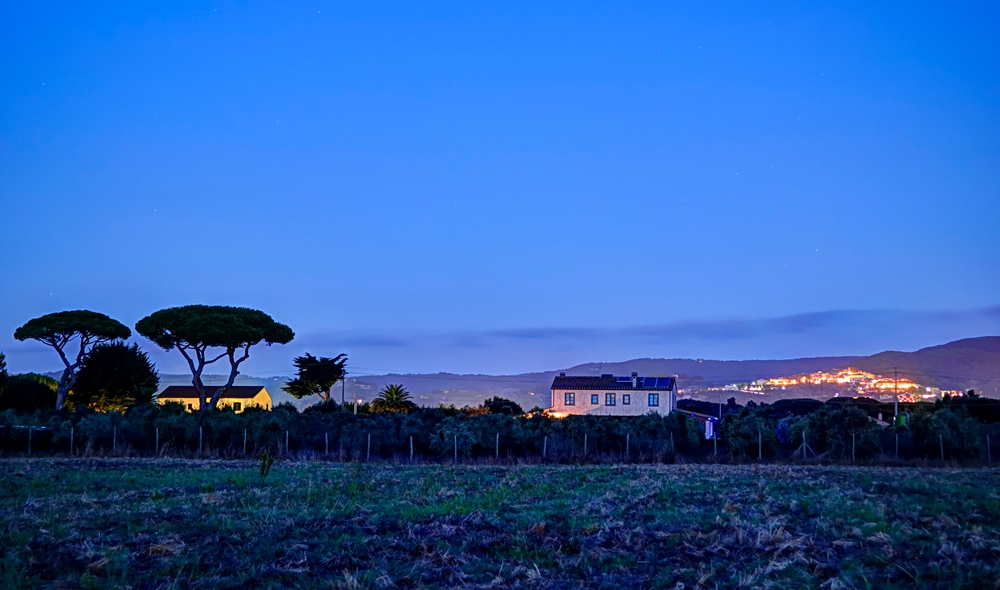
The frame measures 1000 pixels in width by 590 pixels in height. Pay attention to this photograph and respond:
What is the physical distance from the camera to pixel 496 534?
12.3 metres

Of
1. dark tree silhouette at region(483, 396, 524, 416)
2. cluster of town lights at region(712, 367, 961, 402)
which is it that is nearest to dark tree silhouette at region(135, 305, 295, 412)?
dark tree silhouette at region(483, 396, 524, 416)

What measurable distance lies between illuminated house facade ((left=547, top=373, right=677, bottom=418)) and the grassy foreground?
53.0 metres

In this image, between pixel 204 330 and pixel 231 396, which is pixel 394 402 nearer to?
pixel 204 330

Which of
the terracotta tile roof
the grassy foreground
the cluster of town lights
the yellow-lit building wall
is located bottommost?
the grassy foreground

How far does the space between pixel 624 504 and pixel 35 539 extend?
10.1 metres

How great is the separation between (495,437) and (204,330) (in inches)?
965

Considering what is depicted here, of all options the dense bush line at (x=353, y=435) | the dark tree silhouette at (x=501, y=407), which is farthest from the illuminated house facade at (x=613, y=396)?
the dense bush line at (x=353, y=435)

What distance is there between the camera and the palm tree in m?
56.1

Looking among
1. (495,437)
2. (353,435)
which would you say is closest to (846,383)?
(495,437)

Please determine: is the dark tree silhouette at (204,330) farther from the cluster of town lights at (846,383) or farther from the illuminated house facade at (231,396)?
the cluster of town lights at (846,383)

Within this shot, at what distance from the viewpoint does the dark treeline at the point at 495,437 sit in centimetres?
3206

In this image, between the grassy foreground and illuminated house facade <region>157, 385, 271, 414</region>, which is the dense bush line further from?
illuminated house facade <region>157, 385, 271, 414</region>

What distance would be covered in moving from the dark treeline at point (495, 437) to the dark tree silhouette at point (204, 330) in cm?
1478

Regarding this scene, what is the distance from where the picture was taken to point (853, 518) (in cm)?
1319
